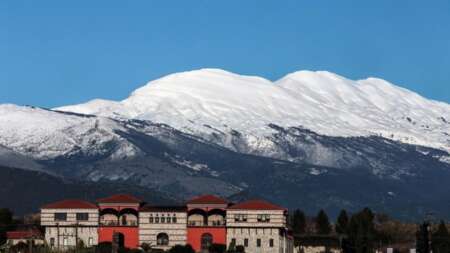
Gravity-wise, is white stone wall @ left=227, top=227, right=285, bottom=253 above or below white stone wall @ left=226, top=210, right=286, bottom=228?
below

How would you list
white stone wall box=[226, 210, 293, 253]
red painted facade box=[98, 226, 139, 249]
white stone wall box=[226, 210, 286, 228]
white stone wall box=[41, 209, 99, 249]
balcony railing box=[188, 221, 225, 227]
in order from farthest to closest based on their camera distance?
balcony railing box=[188, 221, 225, 227]
white stone wall box=[226, 210, 286, 228]
red painted facade box=[98, 226, 139, 249]
white stone wall box=[226, 210, 293, 253]
white stone wall box=[41, 209, 99, 249]

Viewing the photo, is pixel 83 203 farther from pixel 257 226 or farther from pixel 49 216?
pixel 257 226

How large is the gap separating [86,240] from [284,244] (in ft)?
85.2

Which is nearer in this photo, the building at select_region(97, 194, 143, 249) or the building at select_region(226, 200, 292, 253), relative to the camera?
the building at select_region(226, 200, 292, 253)

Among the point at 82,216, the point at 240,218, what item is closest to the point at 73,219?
the point at 82,216

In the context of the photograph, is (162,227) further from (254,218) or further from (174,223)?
(254,218)

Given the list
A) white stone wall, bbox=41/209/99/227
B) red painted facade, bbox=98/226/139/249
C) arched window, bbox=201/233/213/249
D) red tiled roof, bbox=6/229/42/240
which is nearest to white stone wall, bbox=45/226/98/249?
white stone wall, bbox=41/209/99/227

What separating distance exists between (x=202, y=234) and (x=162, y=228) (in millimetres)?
5214

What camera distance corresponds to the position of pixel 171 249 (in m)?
172

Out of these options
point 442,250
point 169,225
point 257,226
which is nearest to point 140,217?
point 169,225

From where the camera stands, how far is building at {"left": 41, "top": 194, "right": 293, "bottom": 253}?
604ft

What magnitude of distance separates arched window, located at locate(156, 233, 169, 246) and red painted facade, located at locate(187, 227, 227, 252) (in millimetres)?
2930

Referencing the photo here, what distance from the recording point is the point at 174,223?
18612cm

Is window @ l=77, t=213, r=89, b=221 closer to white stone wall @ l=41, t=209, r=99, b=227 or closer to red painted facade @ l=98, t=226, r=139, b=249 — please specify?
white stone wall @ l=41, t=209, r=99, b=227
